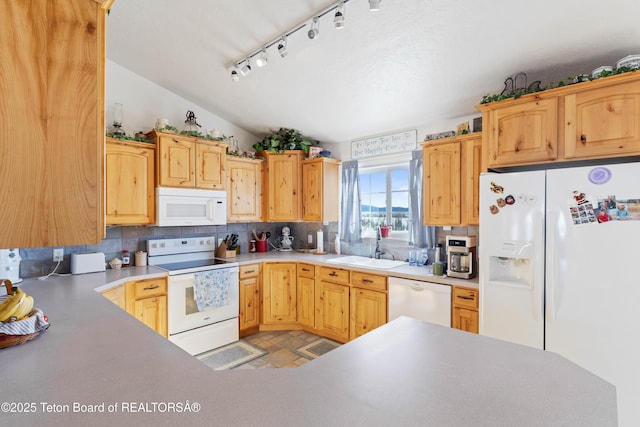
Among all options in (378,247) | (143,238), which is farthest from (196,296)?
(378,247)

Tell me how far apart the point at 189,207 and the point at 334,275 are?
1.73 metres

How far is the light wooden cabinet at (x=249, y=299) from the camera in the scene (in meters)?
3.49

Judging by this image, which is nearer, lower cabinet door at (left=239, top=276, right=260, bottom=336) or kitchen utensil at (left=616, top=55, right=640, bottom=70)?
kitchen utensil at (left=616, top=55, right=640, bottom=70)

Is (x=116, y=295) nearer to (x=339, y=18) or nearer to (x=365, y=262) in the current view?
(x=365, y=262)

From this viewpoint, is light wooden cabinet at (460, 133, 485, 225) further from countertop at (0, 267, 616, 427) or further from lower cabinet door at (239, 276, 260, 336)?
lower cabinet door at (239, 276, 260, 336)

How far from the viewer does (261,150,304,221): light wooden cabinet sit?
157 inches

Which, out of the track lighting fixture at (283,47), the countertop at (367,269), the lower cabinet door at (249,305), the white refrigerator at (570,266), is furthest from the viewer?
the lower cabinet door at (249,305)

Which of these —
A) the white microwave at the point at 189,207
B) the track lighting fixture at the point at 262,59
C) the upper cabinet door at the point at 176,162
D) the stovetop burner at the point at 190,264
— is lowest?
the stovetop burner at the point at 190,264

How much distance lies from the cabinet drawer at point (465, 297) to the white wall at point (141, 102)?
336 centimetres

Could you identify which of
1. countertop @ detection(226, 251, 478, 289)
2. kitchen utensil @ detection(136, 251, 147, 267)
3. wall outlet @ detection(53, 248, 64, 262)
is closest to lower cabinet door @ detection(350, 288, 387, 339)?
countertop @ detection(226, 251, 478, 289)

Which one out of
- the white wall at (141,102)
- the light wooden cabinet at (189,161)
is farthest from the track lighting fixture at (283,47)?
the white wall at (141,102)

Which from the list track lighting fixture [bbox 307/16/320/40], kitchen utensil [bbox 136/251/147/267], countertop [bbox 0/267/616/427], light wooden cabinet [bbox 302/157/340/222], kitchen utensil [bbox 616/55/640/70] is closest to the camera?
countertop [bbox 0/267/616/427]

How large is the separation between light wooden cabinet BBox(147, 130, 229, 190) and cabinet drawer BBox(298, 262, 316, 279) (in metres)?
1.31

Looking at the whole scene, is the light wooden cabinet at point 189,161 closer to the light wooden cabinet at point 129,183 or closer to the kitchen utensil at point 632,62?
the light wooden cabinet at point 129,183
